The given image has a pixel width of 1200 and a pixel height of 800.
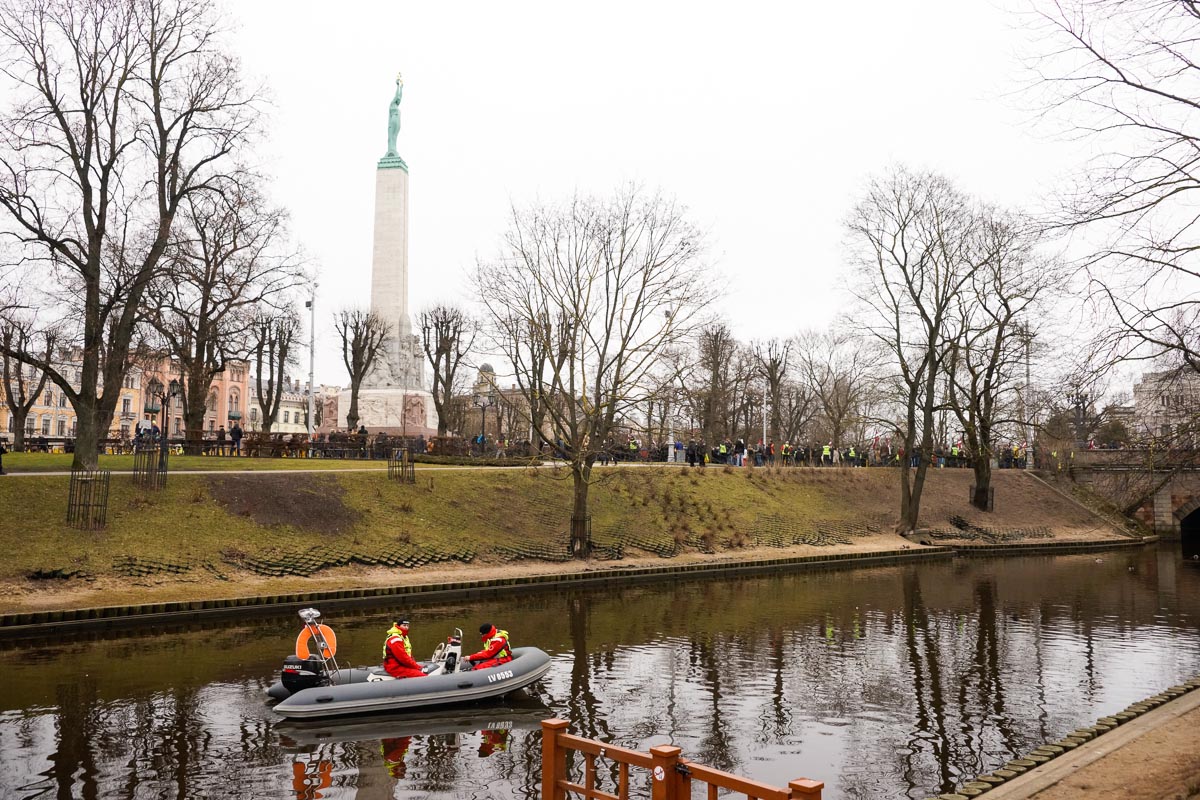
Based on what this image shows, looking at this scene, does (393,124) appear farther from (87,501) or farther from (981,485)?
(981,485)

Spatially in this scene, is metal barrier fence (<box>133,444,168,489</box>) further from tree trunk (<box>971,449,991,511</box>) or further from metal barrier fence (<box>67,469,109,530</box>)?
tree trunk (<box>971,449,991,511</box>)

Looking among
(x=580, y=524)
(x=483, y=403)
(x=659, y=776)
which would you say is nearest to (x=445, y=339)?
(x=483, y=403)

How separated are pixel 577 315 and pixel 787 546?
1569 cm

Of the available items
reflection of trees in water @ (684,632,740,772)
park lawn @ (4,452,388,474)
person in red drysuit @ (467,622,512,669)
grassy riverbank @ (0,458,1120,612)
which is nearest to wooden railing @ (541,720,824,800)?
reflection of trees in water @ (684,632,740,772)

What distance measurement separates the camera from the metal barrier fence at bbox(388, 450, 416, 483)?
36.0 meters

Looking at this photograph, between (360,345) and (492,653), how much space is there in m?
42.8

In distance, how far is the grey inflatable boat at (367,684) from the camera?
1477cm

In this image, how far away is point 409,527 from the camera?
32.2 meters

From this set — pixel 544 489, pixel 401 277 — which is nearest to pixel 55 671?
pixel 544 489

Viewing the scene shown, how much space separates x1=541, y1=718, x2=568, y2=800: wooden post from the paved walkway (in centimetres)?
478

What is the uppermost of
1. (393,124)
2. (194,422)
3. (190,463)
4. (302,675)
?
(393,124)

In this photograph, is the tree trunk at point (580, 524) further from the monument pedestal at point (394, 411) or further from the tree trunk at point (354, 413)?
the tree trunk at point (354, 413)

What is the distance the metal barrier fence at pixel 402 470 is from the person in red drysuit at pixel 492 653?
1973 cm

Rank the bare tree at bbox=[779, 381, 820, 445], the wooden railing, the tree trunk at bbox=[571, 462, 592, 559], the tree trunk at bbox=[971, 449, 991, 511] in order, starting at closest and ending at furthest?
1. the wooden railing
2. the tree trunk at bbox=[571, 462, 592, 559]
3. the tree trunk at bbox=[971, 449, 991, 511]
4. the bare tree at bbox=[779, 381, 820, 445]
